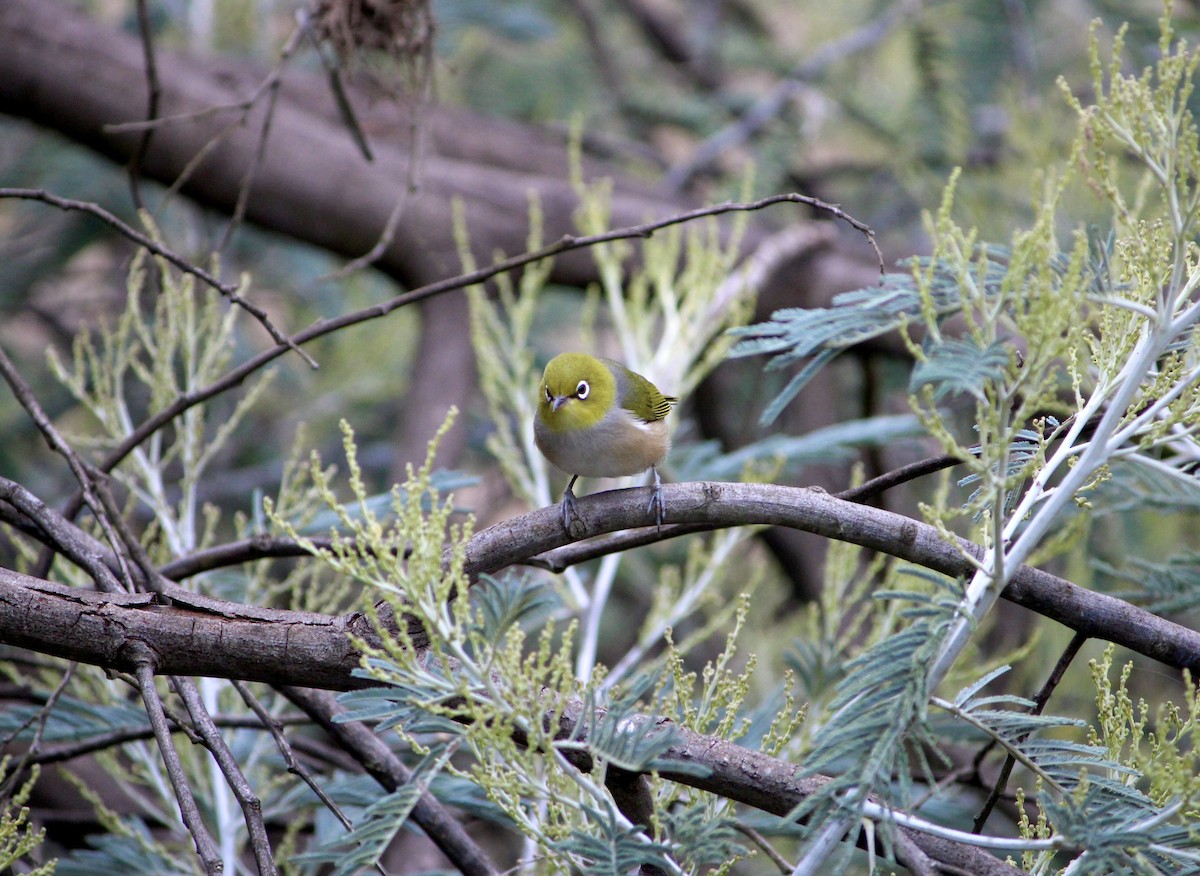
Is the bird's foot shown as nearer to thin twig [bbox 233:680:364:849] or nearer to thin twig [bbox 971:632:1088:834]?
thin twig [bbox 233:680:364:849]

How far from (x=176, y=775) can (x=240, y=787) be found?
10 cm

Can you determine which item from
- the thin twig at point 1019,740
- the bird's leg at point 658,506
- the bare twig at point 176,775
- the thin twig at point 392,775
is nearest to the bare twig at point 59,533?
the bare twig at point 176,775

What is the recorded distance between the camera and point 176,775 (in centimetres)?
164

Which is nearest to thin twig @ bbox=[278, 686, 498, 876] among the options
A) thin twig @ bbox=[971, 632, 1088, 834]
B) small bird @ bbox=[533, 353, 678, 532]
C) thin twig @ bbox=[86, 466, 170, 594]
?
thin twig @ bbox=[86, 466, 170, 594]

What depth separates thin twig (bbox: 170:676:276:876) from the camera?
1.62 metres

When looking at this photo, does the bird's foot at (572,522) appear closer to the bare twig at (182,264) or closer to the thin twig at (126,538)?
the bare twig at (182,264)

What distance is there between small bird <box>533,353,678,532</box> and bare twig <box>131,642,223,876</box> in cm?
119

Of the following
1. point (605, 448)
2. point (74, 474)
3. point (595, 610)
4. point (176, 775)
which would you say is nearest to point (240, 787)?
point (176, 775)

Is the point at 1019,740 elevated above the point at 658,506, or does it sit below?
below

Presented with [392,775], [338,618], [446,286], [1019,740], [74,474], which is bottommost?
[392,775]

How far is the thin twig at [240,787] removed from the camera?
1.62 metres

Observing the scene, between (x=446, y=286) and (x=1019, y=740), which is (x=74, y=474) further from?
(x=1019, y=740)

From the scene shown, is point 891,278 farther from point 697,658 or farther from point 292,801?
point 697,658

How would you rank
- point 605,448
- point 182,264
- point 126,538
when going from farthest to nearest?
point 605,448 → point 126,538 → point 182,264
